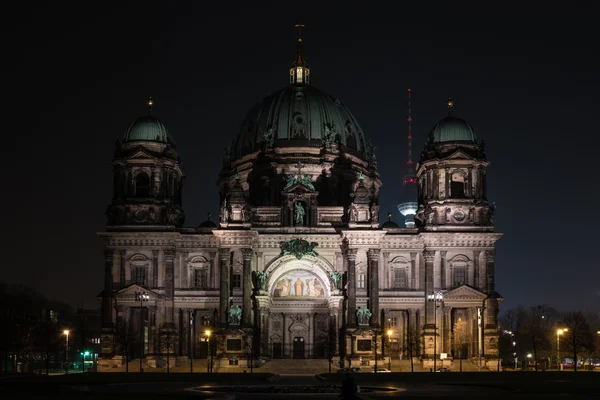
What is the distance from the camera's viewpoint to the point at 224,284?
112 meters

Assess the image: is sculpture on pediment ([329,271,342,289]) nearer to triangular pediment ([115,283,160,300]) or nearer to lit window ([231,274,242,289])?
lit window ([231,274,242,289])

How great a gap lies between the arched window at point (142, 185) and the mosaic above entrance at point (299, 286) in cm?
1706

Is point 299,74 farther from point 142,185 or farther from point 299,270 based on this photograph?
point 299,270

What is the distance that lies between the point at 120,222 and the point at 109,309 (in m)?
9.15

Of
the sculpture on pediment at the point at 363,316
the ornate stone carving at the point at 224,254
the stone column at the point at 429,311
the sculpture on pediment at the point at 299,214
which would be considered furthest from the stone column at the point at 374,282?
the ornate stone carving at the point at 224,254

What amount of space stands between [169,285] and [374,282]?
20905 mm

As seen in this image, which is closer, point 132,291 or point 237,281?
point 132,291

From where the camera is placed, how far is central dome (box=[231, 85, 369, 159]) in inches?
5148

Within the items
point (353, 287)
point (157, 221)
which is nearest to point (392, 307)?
point (353, 287)

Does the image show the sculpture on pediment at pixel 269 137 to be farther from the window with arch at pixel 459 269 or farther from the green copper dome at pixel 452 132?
the window with arch at pixel 459 269

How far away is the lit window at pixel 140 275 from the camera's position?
113 metres

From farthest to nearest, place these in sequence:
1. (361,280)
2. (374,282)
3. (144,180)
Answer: (144,180) → (361,280) → (374,282)

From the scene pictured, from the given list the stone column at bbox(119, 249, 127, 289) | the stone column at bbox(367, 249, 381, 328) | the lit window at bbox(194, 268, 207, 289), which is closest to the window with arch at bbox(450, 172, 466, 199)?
the stone column at bbox(367, 249, 381, 328)

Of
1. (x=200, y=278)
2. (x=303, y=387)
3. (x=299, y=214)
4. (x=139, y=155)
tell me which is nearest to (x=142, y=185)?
(x=139, y=155)
